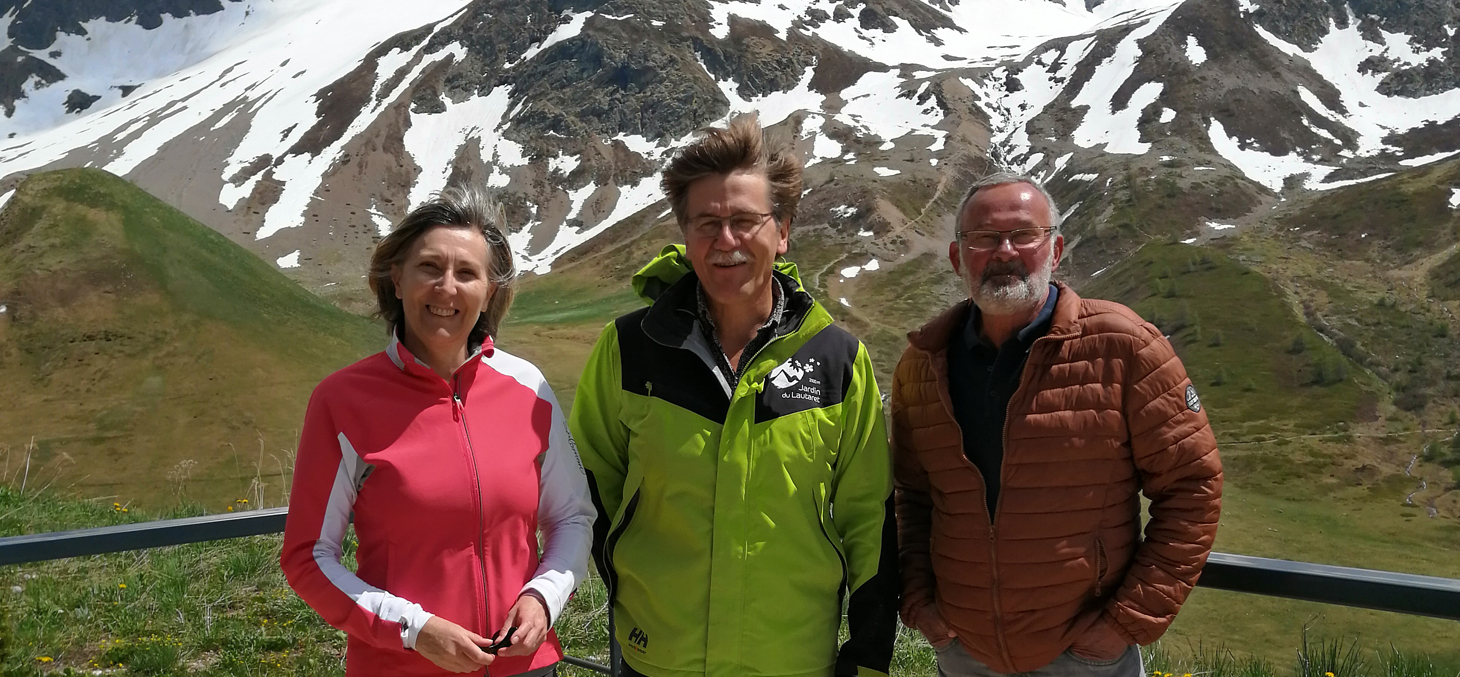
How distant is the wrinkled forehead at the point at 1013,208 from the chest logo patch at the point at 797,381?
2.16 ft

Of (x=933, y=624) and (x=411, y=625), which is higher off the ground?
(x=411, y=625)

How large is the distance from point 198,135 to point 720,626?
11914 centimetres

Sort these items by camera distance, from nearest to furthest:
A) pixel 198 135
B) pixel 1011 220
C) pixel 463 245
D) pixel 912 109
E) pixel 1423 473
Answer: pixel 463 245
pixel 1011 220
pixel 1423 473
pixel 912 109
pixel 198 135

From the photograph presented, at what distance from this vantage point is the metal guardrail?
243 cm

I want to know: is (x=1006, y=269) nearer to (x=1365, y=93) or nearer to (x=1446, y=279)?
(x=1446, y=279)

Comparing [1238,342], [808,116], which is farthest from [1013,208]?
[808,116]

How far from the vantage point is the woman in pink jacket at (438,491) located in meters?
2.37

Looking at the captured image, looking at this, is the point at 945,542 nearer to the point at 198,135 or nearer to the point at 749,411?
the point at 749,411

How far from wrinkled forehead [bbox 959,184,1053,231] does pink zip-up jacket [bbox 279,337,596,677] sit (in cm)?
145

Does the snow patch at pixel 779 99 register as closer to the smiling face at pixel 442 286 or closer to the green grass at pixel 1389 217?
the green grass at pixel 1389 217

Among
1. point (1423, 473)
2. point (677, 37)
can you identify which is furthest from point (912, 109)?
point (1423, 473)

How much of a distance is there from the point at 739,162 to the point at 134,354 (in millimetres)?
12829

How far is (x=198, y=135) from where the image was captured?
10438cm

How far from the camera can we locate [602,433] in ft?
9.37
